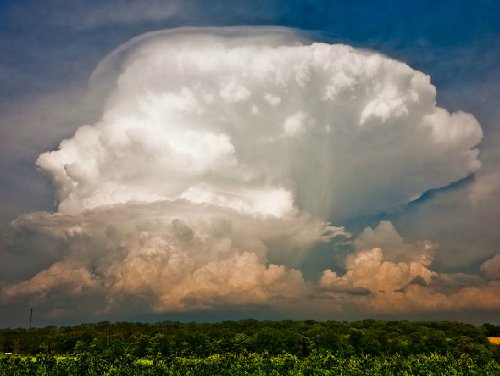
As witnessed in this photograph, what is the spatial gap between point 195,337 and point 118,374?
53.4 m

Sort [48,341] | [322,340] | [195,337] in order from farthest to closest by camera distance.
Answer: [48,341]
[195,337]
[322,340]

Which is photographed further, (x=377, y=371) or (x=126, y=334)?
(x=126, y=334)

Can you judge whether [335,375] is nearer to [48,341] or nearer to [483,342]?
[483,342]

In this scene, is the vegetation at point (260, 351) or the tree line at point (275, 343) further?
the tree line at point (275, 343)

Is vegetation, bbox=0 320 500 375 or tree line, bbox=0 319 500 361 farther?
tree line, bbox=0 319 500 361

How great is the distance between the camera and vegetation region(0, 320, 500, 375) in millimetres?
49562

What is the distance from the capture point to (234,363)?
52031 mm

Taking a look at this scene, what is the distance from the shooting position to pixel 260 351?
303 ft

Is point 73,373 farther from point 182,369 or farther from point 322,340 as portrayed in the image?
point 322,340

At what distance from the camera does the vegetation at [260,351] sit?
4956 cm

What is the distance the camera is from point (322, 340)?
92.1m

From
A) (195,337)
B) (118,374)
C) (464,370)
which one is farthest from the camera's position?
(195,337)

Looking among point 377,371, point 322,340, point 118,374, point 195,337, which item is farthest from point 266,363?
point 195,337

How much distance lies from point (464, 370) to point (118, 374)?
3472cm
